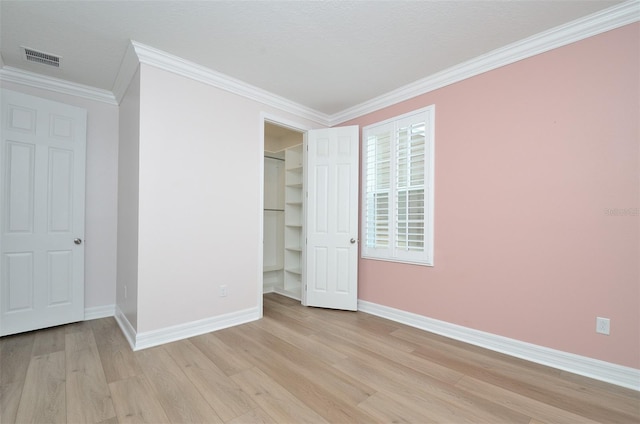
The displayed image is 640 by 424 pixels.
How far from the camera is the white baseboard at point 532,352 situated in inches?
81.0

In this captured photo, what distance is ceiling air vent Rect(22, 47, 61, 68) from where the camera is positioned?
2.68 m

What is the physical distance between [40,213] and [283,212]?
3124mm

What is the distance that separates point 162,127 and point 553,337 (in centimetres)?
388

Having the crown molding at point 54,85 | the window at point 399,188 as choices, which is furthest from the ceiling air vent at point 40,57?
the window at point 399,188

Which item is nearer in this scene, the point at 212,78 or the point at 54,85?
the point at 212,78

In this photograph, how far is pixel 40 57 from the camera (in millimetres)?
2760

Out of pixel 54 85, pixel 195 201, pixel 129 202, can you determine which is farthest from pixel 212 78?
pixel 54 85

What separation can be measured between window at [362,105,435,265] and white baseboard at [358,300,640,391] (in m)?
0.66

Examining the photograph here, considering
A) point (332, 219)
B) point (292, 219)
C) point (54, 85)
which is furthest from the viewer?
point (292, 219)

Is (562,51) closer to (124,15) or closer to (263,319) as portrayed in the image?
(124,15)

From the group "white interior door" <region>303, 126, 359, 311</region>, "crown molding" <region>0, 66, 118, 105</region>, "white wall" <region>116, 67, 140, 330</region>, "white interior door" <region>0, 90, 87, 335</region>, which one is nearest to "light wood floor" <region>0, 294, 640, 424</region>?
"white interior door" <region>0, 90, 87, 335</region>

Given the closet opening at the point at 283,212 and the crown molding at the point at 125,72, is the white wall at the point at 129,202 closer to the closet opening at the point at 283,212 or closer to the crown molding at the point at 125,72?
the crown molding at the point at 125,72

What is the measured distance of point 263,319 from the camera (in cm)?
340

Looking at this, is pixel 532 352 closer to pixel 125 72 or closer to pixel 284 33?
pixel 284 33
